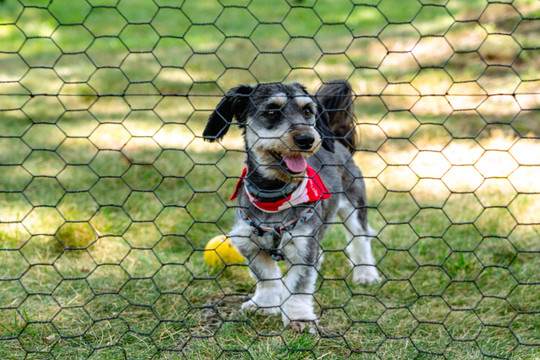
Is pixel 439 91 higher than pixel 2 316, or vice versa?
pixel 2 316

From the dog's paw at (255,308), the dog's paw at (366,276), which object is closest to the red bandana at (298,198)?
the dog's paw at (255,308)

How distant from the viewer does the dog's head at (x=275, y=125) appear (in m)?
3.22

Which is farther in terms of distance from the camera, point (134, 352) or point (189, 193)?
point (189, 193)

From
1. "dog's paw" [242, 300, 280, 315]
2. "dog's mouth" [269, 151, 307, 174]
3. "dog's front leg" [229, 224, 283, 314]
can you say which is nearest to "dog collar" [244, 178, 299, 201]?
"dog's mouth" [269, 151, 307, 174]

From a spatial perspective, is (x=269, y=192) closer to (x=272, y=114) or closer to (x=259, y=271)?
(x=272, y=114)

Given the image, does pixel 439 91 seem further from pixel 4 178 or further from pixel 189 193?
pixel 4 178

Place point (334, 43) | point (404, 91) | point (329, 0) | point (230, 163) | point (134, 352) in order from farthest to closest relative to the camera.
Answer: point (329, 0) < point (334, 43) < point (404, 91) < point (230, 163) < point (134, 352)

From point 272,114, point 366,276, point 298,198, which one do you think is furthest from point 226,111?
point 366,276

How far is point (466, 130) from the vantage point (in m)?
7.31

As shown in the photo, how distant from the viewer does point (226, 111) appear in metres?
3.41

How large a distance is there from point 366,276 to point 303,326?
1.02m

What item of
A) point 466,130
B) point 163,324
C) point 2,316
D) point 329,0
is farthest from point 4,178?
point 329,0

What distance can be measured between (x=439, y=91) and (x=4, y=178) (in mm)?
5789

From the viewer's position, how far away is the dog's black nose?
10.4 feet
